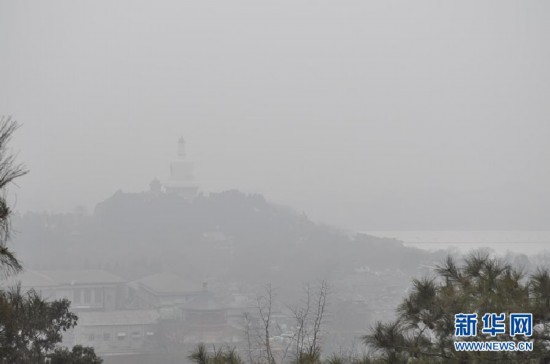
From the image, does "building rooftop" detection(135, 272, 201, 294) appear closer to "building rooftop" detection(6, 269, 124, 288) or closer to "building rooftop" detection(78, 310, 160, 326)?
"building rooftop" detection(6, 269, 124, 288)

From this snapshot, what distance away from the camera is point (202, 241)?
5628 cm

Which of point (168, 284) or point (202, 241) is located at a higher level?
point (202, 241)

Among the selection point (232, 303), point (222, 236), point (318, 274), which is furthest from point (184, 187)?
point (232, 303)

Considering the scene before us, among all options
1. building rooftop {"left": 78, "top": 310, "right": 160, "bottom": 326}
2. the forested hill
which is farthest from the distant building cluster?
the forested hill

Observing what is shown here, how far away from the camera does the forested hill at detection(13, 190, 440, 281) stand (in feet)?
150

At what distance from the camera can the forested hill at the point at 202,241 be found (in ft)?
150

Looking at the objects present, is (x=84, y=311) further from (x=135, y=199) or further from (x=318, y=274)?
(x=135, y=199)

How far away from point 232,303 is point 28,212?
32.5 meters

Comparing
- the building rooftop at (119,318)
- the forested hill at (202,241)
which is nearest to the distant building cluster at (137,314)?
the building rooftop at (119,318)

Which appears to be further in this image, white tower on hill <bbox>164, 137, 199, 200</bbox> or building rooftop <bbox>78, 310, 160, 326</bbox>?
white tower on hill <bbox>164, 137, 199, 200</bbox>

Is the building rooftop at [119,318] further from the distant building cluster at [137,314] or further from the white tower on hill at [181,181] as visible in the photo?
the white tower on hill at [181,181]

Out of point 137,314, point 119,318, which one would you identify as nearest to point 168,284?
point 137,314

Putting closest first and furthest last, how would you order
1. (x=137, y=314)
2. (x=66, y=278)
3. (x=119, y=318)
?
1. (x=119, y=318)
2. (x=137, y=314)
3. (x=66, y=278)

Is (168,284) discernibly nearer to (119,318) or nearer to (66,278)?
(66,278)
